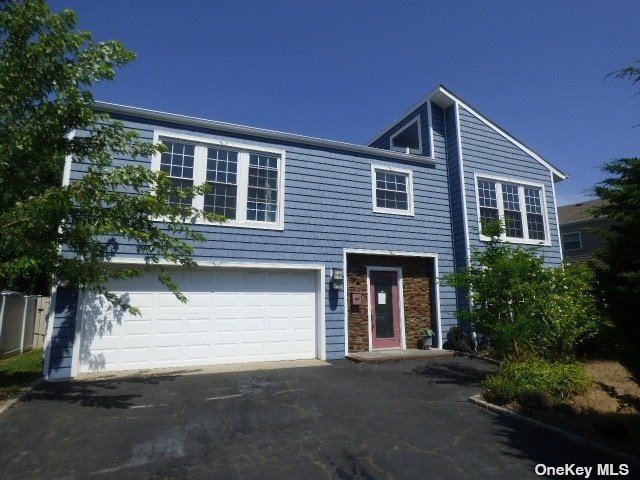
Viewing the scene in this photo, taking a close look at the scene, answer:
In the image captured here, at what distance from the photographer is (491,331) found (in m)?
7.66

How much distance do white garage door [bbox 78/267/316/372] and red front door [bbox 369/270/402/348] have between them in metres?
1.88

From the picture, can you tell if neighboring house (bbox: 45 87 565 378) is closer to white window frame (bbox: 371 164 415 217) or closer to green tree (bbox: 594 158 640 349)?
white window frame (bbox: 371 164 415 217)

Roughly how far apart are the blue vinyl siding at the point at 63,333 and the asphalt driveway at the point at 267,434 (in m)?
0.61

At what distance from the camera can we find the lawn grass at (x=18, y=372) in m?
6.98

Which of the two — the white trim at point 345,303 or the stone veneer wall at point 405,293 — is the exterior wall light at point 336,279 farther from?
the stone veneer wall at point 405,293

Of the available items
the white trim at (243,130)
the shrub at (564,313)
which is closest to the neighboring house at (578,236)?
the white trim at (243,130)

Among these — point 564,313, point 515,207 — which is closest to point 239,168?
point 564,313

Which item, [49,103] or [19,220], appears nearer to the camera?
[19,220]

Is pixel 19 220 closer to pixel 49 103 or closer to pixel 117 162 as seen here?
pixel 49 103

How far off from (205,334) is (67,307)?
9.85 ft

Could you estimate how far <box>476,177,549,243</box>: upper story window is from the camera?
12672 mm

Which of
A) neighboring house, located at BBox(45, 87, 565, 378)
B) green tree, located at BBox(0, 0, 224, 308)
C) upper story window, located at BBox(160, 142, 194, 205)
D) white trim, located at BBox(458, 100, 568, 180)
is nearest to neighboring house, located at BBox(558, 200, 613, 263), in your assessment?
white trim, located at BBox(458, 100, 568, 180)

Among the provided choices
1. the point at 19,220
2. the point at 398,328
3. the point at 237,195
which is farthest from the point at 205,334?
the point at 398,328

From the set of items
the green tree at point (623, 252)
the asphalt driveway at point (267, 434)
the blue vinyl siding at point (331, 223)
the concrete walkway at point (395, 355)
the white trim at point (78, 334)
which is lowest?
the asphalt driveway at point (267, 434)
